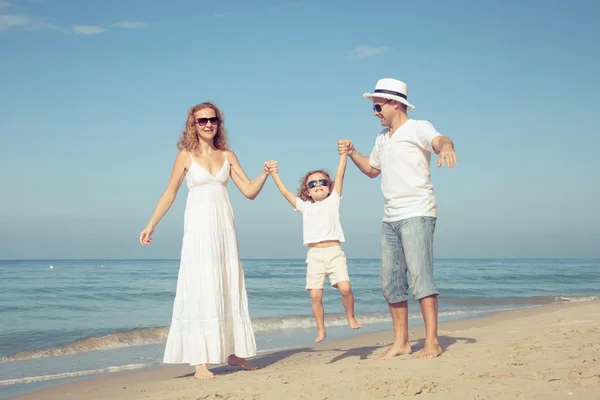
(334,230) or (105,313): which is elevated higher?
(334,230)

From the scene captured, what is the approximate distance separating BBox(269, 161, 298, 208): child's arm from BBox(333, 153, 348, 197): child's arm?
474 millimetres

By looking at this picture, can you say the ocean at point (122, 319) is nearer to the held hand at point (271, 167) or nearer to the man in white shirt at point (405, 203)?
the held hand at point (271, 167)

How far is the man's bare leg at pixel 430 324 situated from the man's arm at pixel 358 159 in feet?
4.37

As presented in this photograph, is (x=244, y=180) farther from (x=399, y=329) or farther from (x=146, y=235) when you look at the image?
(x=399, y=329)

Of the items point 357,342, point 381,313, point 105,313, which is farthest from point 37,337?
point 381,313

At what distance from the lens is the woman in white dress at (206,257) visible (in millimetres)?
5723

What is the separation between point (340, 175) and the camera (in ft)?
21.1

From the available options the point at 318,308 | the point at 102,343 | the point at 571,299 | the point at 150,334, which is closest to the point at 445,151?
the point at 318,308

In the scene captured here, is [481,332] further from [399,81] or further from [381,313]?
[381,313]

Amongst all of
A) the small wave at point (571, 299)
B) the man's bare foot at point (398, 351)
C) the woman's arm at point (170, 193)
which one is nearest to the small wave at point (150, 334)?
the small wave at point (571, 299)

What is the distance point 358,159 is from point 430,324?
5.65 feet

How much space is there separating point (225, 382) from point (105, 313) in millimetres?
9690

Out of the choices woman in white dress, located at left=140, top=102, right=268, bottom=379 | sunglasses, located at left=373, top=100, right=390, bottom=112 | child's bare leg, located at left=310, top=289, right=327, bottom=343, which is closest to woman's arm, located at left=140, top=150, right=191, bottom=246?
woman in white dress, located at left=140, top=102, right=268, bottom=379

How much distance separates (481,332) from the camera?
326 inches
